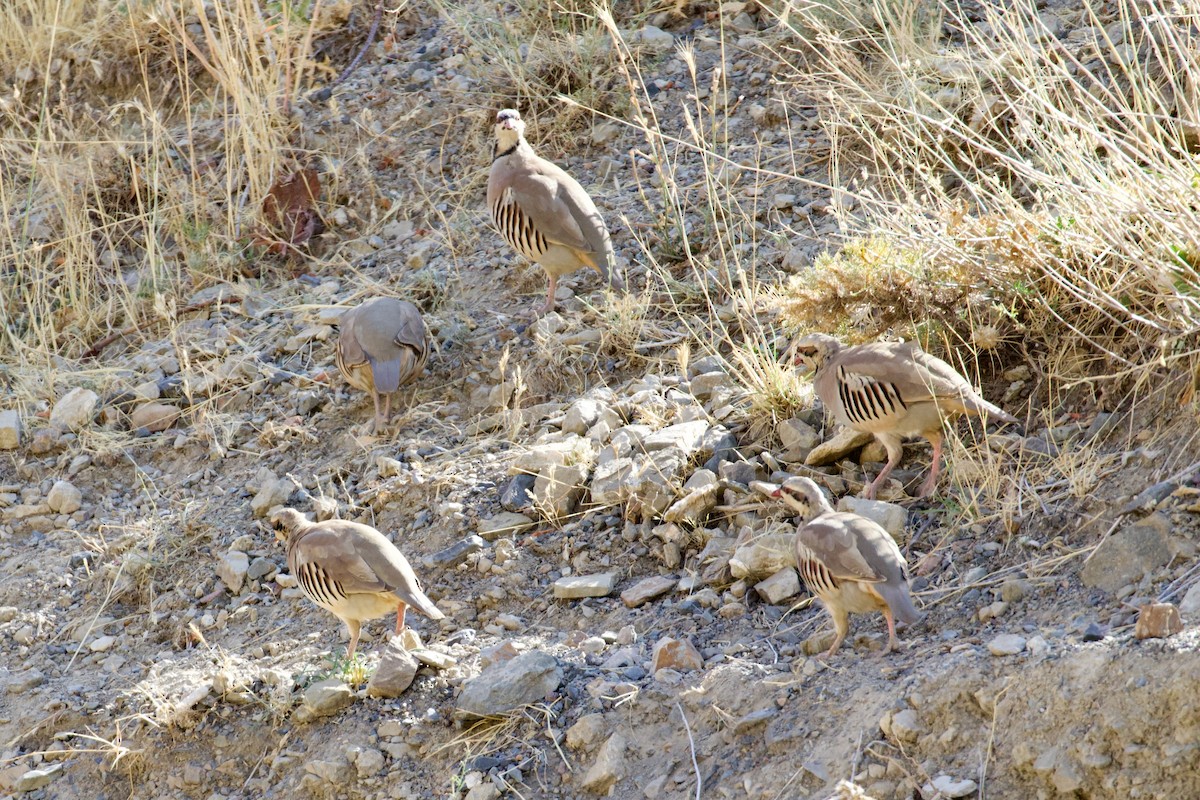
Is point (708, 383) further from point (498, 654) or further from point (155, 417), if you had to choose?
point (155, 417)

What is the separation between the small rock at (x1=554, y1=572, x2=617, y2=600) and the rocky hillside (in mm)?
15

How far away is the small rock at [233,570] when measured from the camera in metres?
4.83

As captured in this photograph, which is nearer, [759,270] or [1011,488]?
[1011,488]

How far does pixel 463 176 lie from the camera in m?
6.97

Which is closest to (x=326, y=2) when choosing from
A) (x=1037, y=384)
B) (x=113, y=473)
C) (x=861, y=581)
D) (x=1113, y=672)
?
(x=113, y=473)

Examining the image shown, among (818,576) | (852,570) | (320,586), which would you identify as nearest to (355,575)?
(320,586)

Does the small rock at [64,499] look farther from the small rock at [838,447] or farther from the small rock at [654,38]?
the small rock at [654,38]

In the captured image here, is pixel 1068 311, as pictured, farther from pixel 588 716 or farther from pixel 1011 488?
pixel 588 716

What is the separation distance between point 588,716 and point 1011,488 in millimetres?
1479

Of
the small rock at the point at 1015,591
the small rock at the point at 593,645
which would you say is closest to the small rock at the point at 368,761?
the small rock at the point at 593,645

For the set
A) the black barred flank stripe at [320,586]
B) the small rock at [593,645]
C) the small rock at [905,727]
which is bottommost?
the small rock at [593,645]

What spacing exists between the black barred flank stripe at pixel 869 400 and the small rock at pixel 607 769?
4.45 ft

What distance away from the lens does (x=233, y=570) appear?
15.9ft

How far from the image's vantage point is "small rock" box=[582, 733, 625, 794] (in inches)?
136
